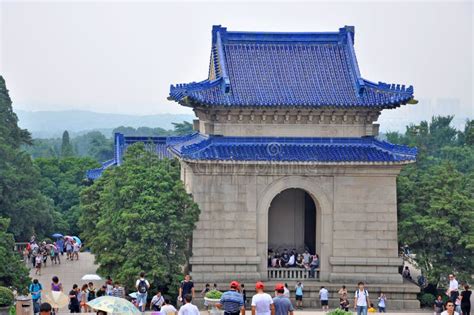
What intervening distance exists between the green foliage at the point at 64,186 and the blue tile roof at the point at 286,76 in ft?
74.4

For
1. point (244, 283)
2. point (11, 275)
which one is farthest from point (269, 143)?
point (11, 275)

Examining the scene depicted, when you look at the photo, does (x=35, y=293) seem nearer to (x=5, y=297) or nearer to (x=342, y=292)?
(x=5, y=297)

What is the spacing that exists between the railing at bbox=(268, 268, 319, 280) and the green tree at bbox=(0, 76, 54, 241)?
58.1ft

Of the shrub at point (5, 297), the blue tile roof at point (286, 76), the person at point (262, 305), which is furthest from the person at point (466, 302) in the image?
the shrub at point (5, 297)

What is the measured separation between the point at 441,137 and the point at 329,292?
179ft

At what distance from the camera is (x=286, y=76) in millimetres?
38625

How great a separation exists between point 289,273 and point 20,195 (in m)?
19.3

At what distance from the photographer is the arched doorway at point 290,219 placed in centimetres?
4059

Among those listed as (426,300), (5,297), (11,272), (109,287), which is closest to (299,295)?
(426,300)

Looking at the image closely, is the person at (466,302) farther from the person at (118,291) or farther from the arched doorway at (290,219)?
the person at (118,291)

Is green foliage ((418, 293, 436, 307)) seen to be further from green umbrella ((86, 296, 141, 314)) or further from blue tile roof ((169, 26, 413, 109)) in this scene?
green umbrella ((86, 296, 141, 314))

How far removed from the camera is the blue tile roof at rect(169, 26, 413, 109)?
1455 inches

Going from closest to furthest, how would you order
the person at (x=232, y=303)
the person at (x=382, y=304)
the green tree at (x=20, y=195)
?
the person at (x=232, y=303), the person at (x=382, y=304), the green tree at (x=20, y=195)

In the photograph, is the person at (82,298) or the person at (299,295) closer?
the person at (82,298)
